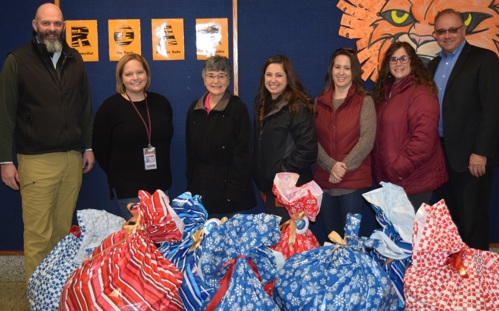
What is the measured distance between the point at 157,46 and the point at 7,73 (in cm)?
100

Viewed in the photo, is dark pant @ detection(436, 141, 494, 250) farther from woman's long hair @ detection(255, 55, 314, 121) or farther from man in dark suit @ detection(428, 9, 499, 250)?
woman's long hair @ detection(255, 55, 314, 121)

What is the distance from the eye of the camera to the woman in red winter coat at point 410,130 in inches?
106

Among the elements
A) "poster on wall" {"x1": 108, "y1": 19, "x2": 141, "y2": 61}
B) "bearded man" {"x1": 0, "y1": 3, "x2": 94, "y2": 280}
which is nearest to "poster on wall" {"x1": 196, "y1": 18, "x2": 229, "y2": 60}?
"poster on wall" {"x1": 108, "y1": 19, "x2": 141, "y2": 61}

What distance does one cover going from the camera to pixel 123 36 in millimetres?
3389

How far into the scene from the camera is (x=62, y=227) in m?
3.04

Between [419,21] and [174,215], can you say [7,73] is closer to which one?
[174,215]

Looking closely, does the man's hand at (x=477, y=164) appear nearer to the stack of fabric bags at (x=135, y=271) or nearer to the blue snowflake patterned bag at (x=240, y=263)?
the blue snowflake patterned bag at (x=240, y=263)

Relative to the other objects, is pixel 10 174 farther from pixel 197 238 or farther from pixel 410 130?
pixel 410 130

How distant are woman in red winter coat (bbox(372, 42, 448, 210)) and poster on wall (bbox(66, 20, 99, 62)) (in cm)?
195

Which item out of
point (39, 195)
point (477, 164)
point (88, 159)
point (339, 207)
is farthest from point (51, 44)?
point (477, 164)

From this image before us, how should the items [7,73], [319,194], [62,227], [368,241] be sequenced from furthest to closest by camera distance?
[62,227]
[7,73]
[319,194]
[368,241]

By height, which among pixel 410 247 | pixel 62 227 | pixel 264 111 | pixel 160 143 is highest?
pixel 264 111

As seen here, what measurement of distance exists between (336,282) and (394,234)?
0.35 meters

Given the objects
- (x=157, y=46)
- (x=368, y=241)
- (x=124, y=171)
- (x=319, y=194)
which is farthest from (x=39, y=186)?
(x=368, y=241)
